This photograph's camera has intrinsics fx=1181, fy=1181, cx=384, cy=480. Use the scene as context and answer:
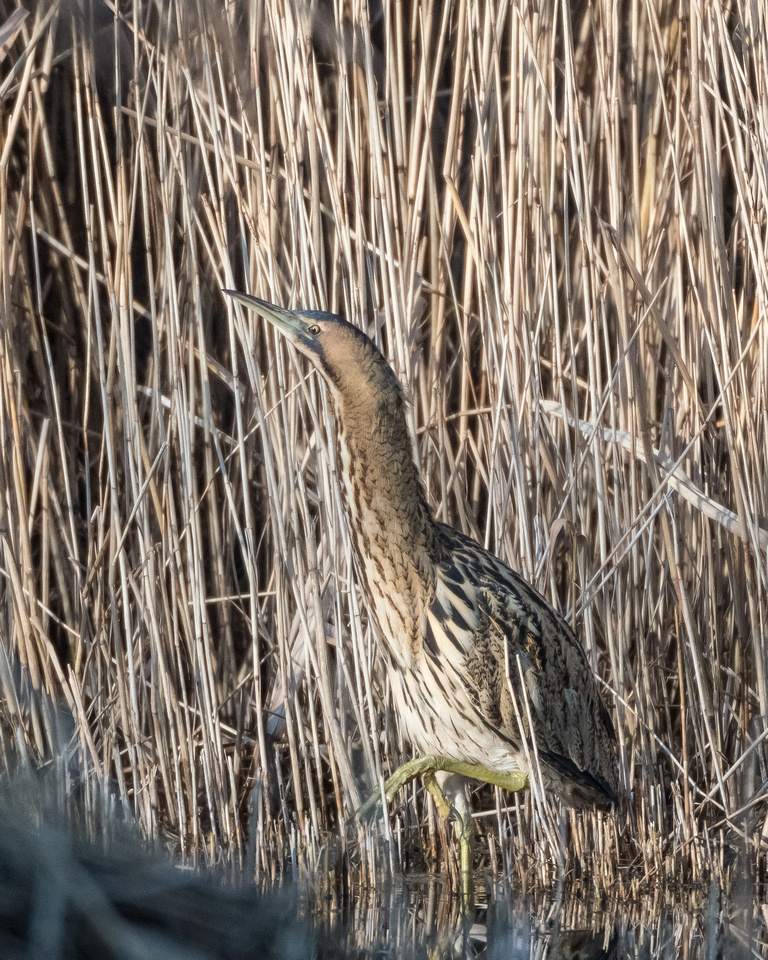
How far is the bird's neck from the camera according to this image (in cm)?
228

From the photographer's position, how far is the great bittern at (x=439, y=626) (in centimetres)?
228

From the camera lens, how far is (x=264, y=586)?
3.40 metres

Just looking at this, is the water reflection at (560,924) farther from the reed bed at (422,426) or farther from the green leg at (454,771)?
the green leg at (454,771)

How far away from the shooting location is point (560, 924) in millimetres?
2301

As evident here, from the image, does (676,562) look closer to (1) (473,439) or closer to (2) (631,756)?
(2) (631,756)

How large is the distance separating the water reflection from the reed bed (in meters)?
0.08

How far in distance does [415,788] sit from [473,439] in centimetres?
88

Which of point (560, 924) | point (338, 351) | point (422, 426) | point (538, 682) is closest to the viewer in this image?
point (338, 351)

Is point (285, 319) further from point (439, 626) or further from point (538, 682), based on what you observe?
point (538, 682)

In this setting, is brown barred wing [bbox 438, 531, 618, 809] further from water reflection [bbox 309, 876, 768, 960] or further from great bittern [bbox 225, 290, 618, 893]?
water reflection [bbox 309, 876, 768, 960]

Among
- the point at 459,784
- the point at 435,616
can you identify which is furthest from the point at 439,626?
the point at 459,784

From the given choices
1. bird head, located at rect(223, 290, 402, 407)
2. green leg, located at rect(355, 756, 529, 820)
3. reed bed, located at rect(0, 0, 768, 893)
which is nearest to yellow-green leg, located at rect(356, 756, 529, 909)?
green leg, located at rect(355, 756, 529, 820)

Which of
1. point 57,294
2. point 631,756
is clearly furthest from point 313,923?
point 57,294

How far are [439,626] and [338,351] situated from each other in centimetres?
59
